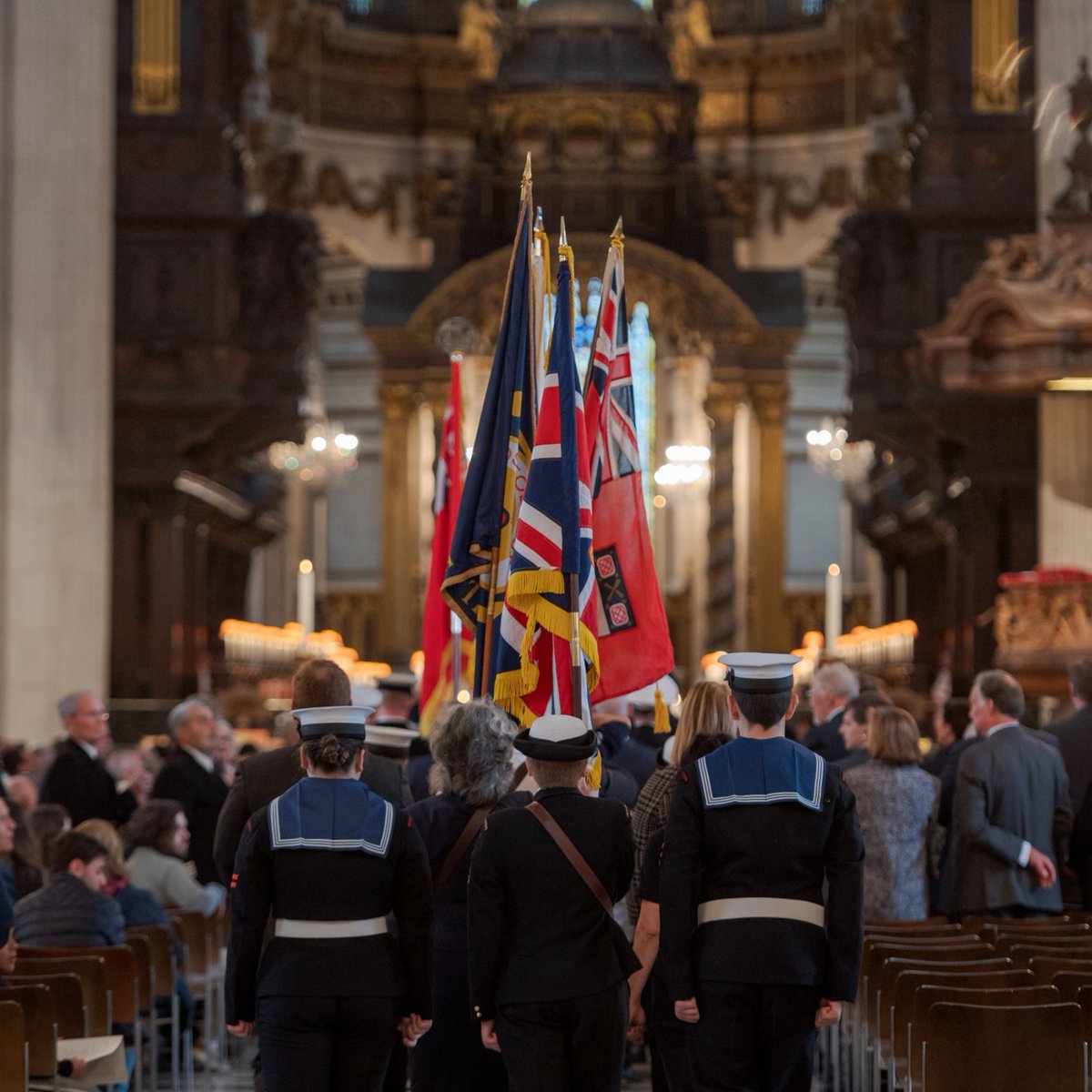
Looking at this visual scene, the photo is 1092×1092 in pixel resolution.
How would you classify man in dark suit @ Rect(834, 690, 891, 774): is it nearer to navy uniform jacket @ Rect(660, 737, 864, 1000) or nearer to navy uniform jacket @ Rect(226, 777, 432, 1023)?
navy uniform jacket @ Rect(660, 737, 864, 1000)

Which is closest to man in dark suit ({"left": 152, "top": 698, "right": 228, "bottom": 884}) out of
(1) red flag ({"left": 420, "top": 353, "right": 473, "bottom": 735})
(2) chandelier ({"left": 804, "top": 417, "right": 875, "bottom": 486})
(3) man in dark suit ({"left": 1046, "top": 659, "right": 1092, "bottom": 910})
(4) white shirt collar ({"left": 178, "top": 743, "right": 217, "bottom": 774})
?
(4) white shirt collar ({"left": 178, "top": 743, "right": 217, "bottom": 774})

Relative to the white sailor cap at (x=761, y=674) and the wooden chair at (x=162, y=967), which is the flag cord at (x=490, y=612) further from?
the white sailor cap at (x=761, y=674)

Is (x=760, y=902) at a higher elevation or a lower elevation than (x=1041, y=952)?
higher

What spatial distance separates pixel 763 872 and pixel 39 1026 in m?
2.36

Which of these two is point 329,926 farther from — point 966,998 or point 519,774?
point 966,998

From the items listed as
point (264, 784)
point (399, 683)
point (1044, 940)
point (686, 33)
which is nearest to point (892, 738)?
point (1044, 940)

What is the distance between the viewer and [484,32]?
3188cm

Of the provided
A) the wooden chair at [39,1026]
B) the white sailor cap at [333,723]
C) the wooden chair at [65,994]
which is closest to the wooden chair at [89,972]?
the wooden chair at [65,994]

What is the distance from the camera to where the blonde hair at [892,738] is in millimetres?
8781

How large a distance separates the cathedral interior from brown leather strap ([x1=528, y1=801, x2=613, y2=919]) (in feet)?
32.6

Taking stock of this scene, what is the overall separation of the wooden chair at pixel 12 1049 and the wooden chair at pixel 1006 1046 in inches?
100

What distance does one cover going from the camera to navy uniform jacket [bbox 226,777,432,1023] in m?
6.09

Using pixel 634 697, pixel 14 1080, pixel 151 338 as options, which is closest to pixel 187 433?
pixel 151 338

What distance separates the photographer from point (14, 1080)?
6.34m
